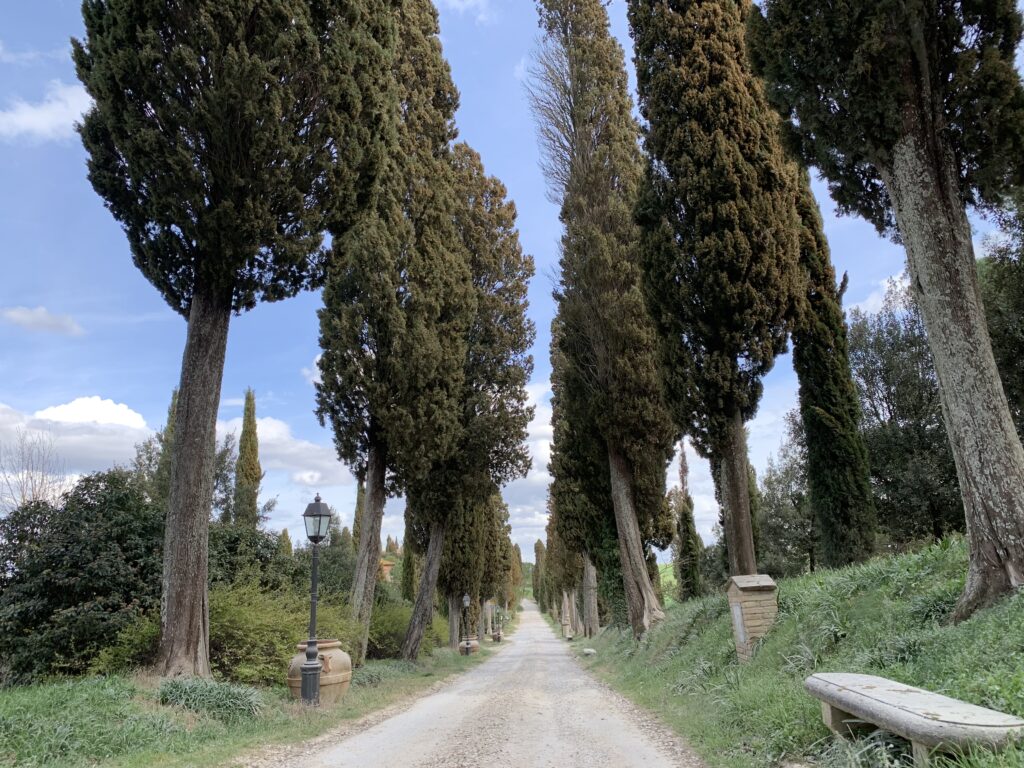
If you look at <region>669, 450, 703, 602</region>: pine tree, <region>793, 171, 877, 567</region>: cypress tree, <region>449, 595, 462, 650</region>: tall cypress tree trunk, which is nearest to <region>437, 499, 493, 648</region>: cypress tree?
<region>449, 595, 462, 650</region>: tall cypress tree trunk

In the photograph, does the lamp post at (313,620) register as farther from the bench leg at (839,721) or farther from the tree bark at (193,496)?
the bench leg at (839,721)

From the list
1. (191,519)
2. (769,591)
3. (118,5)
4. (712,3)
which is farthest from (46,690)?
(712,3)

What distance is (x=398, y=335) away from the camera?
1277 cm

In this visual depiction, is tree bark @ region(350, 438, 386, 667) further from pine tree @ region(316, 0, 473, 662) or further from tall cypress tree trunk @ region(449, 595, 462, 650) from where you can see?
tall cypress tree trunk @ region(449, 595, 462, 650)

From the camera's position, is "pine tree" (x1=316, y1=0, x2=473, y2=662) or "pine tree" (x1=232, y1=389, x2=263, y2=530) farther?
"pine tree" (x1=232, y1=389, x2=263, y2=530)

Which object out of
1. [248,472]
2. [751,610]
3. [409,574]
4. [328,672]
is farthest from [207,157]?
[409,574]

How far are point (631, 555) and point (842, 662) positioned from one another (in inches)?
340

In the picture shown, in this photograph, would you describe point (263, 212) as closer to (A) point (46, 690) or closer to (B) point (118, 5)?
(B) point (118, 5)

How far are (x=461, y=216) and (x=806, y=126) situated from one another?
1198 cm

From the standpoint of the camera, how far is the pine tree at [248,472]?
24625 mm

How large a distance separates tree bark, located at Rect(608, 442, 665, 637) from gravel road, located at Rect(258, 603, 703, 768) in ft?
14.9

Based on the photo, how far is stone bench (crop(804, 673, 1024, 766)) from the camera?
260cm

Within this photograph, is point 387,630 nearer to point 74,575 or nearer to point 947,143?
point 74,575

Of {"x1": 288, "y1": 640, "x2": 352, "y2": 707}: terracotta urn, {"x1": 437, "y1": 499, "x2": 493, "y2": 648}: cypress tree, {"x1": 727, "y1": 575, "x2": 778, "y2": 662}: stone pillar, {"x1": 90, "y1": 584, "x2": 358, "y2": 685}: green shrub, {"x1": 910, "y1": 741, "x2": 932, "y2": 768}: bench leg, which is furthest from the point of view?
{"x1": 437, "y1": 499, "x2": 493, "y2": 648}: cypress tree
